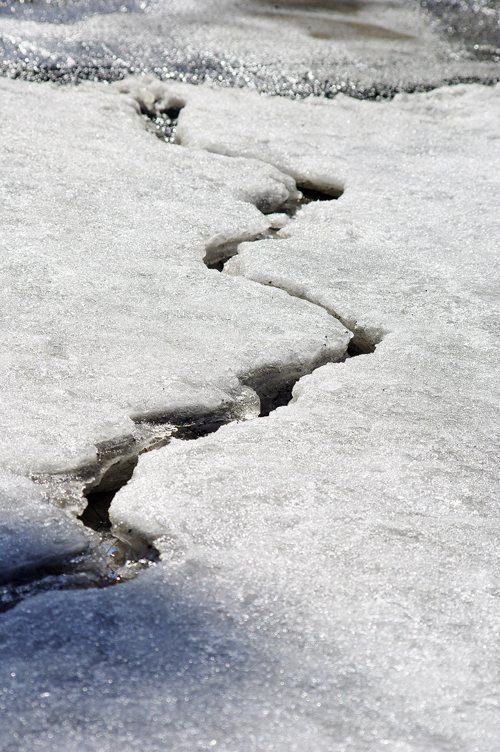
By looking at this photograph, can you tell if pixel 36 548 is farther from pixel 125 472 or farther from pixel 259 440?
pixel 259 440

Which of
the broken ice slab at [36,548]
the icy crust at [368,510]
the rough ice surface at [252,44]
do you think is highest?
the rough ice surface at [252,44]

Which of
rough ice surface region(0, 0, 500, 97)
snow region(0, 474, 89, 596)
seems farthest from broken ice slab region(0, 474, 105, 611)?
rough ice surface region(0, 0, 500, 97)

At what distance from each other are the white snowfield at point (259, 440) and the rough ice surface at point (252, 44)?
922mm

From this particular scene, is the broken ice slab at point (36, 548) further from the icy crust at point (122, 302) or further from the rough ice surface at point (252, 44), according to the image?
the rough ice surface at point (252, 44)

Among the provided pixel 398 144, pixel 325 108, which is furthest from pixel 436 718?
pixel 325 108

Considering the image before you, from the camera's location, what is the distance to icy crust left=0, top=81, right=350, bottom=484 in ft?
4.61

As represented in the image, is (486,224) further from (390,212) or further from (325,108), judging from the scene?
(325,108)

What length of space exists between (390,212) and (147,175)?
845 mm

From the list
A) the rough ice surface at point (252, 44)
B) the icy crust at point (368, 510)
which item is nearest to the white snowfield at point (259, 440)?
the icy crust at point (368, 510)

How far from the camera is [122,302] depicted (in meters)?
1.76

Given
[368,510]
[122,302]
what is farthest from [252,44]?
[368,510]

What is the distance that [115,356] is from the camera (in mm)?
1566

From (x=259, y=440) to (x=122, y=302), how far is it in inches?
23.6

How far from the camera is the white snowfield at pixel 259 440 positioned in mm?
952
